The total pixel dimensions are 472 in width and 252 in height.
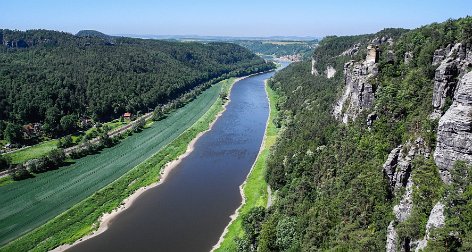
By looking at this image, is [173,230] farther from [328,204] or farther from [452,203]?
[452,203]

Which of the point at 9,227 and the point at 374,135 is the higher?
the point at 374,135

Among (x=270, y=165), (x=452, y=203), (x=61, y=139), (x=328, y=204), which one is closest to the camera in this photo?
(x=452, y=203)

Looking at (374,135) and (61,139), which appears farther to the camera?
(61,139)

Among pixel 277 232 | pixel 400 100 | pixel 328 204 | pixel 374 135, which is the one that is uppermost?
pixel 400 100

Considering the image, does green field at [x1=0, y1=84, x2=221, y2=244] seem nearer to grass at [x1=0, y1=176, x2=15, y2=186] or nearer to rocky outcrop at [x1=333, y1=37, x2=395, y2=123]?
grass at [x1=0, y1=176, x2=15, y2=186]

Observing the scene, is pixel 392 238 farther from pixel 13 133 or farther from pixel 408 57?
pixel 13 133

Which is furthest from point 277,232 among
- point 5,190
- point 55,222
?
point 5,190

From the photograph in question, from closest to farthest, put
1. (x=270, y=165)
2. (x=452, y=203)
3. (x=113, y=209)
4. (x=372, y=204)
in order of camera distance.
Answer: (x=452, y=203), (x=372, y=204), (x=113, y=209), (x=270, y=165)

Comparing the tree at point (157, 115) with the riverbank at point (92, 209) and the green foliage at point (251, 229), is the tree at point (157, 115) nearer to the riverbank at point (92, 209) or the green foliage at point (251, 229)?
the riverbank at point (92, 209)
